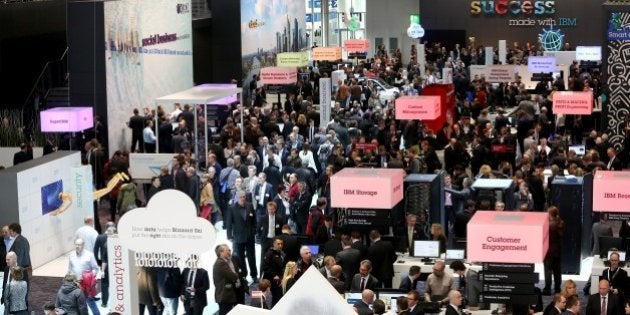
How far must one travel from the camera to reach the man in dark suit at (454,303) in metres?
12.9

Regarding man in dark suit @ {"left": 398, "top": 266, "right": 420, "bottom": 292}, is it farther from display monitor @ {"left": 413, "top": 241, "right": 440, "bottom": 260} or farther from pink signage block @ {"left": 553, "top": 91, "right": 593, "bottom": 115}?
pink signage block @ {"left": 553, "top": 91, "right": 593, "bottom": 115}

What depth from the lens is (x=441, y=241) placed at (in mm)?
15656

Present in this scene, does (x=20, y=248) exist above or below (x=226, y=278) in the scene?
above

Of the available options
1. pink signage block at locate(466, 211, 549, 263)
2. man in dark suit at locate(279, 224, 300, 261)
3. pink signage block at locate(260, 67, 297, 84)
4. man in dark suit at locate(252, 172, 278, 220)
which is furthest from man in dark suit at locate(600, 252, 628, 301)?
pink signage block at locate(260, 67, 297, 84)

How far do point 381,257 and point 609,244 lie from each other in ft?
9.44

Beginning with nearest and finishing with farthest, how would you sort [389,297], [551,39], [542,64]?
[389,297]
[542,64]
[551,39]

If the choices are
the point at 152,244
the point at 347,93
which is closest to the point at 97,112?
the point at 347,93

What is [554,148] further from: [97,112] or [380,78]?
[380,78]

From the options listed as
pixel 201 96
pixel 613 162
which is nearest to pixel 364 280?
pixel 613 162

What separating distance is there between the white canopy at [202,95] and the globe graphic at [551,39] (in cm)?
2572

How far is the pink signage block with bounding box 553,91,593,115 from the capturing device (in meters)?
24.8

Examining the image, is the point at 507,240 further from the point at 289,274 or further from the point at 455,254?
the point at 289,274

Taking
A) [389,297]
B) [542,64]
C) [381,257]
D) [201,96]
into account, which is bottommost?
[389,297]

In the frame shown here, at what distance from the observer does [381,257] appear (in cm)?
1516
